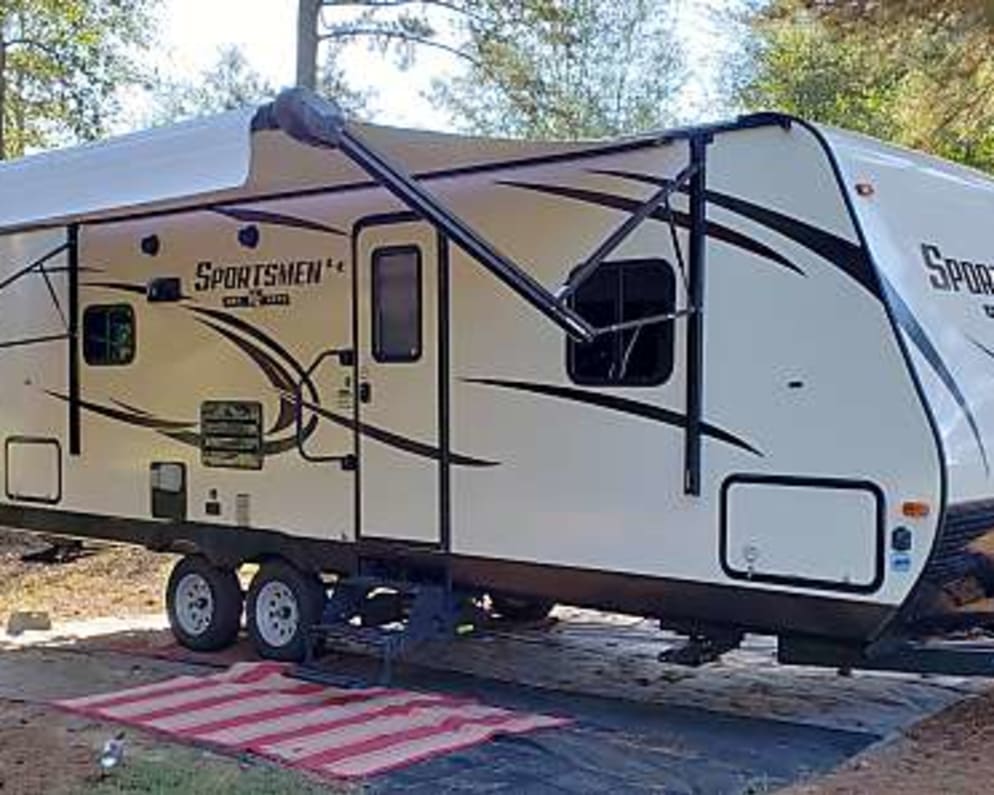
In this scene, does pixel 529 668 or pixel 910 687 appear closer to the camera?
pixel 910 687

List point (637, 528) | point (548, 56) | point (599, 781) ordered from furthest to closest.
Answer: point (548, 56)
point (637, 528)
point (599, 781)

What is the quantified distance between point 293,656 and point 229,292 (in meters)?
2.09

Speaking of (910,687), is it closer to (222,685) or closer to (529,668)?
(529,668)

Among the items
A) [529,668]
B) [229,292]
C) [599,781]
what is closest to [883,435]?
Answer: [599,781]

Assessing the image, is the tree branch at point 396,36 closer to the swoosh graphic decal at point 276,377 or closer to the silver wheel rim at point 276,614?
the swoosh graphic decal at point 276,377

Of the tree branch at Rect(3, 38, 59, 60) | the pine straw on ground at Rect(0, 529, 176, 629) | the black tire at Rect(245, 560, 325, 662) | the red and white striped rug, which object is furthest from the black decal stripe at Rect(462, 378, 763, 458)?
the tree branch at Rect(3, 38, 59, 60)

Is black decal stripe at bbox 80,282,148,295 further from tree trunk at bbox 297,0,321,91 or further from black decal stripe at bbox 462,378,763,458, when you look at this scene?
tree trunk at bbox 297,0,321,91

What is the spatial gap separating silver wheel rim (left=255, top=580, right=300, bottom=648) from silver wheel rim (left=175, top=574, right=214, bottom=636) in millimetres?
466

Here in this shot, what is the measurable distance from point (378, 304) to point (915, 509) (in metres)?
3.07

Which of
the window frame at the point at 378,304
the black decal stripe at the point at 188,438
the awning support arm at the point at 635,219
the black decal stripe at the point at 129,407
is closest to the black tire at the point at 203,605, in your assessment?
the black decal stripe at the point at 188,438

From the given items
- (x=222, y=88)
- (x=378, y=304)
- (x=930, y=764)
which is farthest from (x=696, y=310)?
(x=222, y=88)

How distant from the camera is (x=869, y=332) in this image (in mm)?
5703

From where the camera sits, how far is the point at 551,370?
266 inches

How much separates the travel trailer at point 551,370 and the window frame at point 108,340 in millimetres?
38
